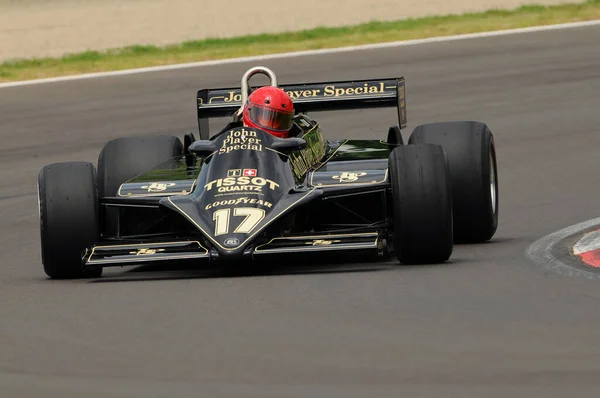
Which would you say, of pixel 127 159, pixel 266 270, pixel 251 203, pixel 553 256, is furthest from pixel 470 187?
pixel 127 159

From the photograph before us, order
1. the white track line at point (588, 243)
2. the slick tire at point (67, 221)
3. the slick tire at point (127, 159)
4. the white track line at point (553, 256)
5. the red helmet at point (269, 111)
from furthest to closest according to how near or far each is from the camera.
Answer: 1. the slick tire at point (127, 159)
2. the red helmet at point (269, 111)
3. the slick tire at point (67, 221)
4. the white track line at point (588, 243)
5. the white track line at point (553, 256)

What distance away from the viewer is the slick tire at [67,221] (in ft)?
32.3

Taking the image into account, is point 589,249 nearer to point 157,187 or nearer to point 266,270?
point 266,270

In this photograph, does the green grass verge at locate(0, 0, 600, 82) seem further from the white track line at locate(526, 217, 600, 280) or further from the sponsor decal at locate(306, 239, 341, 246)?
the sponsor decal at locate(306, 239, 341, 246)

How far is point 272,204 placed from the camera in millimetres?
9688

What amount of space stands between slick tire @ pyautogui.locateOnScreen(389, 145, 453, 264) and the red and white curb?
0.84m

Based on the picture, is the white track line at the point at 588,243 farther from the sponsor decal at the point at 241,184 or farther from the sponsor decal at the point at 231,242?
the sponsor decal at the point at 231,242

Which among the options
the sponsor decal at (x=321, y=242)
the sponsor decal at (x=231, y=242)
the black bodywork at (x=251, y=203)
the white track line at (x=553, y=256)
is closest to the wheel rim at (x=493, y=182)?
the white track line at (x=553, y=256)

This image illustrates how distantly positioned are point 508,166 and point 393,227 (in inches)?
243

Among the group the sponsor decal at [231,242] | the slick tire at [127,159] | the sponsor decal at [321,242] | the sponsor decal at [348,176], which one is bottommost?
the sponsor decal at [321,242]

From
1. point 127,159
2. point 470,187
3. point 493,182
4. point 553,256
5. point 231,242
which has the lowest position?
point 553,256

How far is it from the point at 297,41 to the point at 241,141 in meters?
17.7

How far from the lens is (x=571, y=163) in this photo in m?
15.5

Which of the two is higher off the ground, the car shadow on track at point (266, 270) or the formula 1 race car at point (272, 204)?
the formula 1 race car at point (272, 204)
